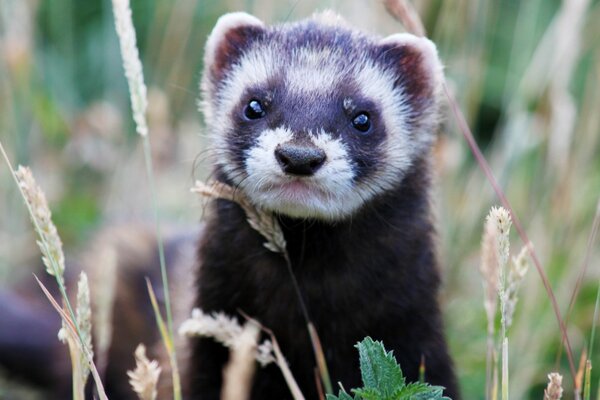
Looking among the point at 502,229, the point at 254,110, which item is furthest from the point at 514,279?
the point at 254,110

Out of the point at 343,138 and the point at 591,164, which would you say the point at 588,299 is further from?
the point at 343,138

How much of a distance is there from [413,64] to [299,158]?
0.73 metres

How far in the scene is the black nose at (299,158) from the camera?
2.15 metres

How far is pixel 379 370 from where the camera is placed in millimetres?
1885

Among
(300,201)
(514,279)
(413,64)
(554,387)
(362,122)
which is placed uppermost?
(413,64)

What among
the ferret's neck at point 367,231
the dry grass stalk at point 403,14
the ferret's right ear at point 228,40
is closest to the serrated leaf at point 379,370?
the ferret's neck at point 367,231

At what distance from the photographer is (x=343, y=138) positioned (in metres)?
2.39

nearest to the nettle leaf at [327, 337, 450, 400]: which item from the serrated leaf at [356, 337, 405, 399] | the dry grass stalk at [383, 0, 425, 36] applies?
the serrated leaf at [356, 337, 405, 399]

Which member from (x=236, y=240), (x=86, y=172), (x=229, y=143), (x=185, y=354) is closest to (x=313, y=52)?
(x=229, y=143)

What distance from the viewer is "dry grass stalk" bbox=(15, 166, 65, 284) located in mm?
1898

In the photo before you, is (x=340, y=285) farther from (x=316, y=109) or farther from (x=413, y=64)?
(x=413, y=64)

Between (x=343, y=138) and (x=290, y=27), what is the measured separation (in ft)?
1.73

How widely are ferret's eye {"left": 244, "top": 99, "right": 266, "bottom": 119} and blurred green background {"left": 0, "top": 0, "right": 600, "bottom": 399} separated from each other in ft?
2.49

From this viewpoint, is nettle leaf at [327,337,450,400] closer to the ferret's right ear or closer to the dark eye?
the dark eye
